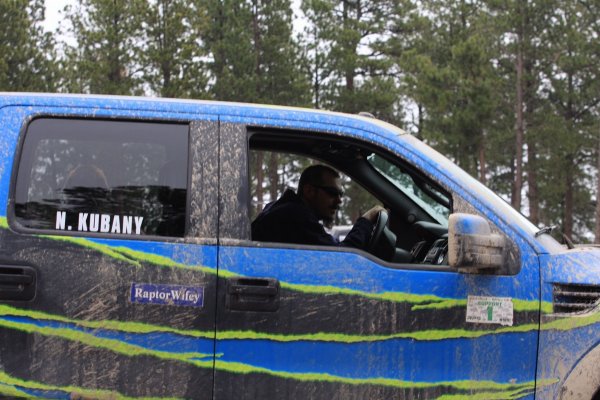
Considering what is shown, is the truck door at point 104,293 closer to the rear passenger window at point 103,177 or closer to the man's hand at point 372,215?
the rear passenger window at point 103,177

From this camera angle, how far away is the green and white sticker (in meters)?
3.18

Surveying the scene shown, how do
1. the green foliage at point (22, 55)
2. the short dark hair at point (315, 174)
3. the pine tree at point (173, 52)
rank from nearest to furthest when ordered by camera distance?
the short dark hair at point (315, 174), the green foliage at point (22, 55), the pine tree at point (173, 52)

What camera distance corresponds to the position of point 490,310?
3.19 meters

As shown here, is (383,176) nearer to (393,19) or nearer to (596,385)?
(596,385)

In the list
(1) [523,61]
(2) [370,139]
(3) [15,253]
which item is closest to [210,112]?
(2) [370,139]

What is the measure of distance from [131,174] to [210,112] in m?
0.43

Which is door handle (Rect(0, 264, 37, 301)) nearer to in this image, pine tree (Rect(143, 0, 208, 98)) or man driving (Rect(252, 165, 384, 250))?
man driving (Rect(252, 165, 384, 250))

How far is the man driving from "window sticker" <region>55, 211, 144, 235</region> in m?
0.63

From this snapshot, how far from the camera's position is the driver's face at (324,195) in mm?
4633

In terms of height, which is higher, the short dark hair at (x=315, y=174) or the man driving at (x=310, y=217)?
the short dark hair at (x=315, y=174)

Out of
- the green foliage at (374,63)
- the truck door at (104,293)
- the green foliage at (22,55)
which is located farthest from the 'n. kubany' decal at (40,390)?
Answer: the green foliage at (22,55)

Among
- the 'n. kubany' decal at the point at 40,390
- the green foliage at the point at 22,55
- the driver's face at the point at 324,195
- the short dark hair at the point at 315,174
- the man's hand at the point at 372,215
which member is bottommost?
the 'n. kubany' decal at the point at 40,390

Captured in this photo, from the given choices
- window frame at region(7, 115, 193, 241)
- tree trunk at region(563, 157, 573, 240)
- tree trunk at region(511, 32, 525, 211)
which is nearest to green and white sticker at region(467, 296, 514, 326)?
window frame at region(7, 115, 193, 241)

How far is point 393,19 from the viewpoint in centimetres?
3747
